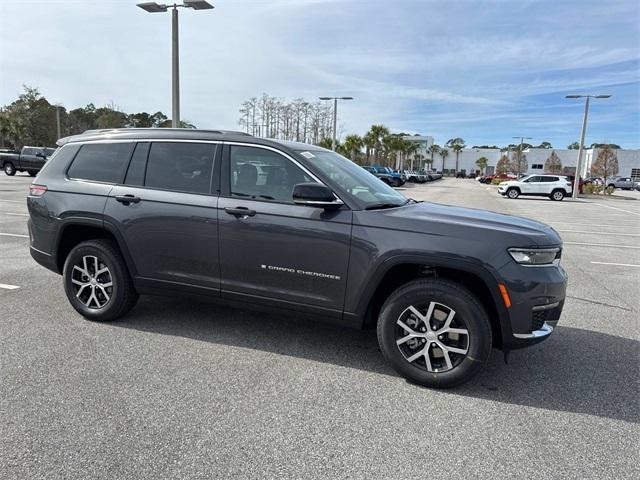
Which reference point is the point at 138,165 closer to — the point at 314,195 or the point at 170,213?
the point at 170,213

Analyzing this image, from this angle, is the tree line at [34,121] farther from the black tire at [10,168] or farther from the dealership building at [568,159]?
the dealership building at [568,159]

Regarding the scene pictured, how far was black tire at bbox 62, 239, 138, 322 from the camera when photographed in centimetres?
436

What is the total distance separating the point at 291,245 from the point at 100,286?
2.09 m

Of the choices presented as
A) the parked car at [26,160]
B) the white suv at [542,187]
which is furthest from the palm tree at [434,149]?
the parked car at [26,160]

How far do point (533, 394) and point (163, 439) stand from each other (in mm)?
2551

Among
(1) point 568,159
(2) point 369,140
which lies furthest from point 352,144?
(1) point 568,159

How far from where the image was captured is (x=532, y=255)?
10.7 feet

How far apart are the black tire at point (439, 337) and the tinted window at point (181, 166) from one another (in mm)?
1890

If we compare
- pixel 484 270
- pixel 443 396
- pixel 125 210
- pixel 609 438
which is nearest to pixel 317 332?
pixel 443 396

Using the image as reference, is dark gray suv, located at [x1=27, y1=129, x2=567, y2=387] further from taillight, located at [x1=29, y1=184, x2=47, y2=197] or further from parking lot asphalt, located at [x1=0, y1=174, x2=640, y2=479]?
parking lot asphalt, located at [x1=0, y1=174, x2=640, y2=479]

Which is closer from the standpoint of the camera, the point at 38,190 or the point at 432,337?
the point at 432,337

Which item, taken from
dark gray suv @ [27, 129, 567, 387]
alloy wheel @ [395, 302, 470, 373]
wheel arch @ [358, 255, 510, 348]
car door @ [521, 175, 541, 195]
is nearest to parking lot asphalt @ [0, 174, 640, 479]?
alloy wheel @ [395, 302, 470, 373]

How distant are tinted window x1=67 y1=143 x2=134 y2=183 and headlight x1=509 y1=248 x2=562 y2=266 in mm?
3496

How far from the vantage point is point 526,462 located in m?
2.59
